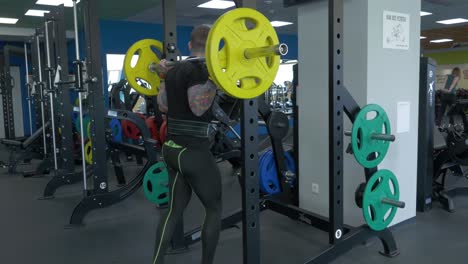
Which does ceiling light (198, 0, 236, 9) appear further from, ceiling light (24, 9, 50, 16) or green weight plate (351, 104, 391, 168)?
green weight plate (351, 104, 391, 168)

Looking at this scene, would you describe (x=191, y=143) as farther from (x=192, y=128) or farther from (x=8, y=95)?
(x=8, y=95)

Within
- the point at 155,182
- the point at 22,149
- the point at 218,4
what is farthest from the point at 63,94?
the point at 218,4

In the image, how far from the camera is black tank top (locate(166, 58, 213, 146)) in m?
1.58

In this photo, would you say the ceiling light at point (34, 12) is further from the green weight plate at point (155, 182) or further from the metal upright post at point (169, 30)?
the metal upright post at point (169, 30)

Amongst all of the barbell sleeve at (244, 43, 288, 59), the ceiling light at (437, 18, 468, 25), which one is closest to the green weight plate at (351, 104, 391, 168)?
the barbell sleeve at (244, 43, 288, 59)

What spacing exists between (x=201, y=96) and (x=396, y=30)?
151 cm

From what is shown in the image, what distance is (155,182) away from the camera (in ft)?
9.21

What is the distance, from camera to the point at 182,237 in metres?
2.27

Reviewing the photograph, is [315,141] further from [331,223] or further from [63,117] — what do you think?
[63,117]

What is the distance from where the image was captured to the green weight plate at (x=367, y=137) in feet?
6.12

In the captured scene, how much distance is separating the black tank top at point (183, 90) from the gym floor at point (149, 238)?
0.84 meters

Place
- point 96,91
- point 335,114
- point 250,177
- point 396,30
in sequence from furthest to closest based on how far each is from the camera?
point 96,91
point 396,30
point 335,114
point 250,177

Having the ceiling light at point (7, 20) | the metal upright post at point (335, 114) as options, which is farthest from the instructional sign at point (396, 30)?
the ceiling light at point (7, 20)

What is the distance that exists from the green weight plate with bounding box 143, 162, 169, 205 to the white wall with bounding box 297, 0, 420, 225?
100 centimetres
